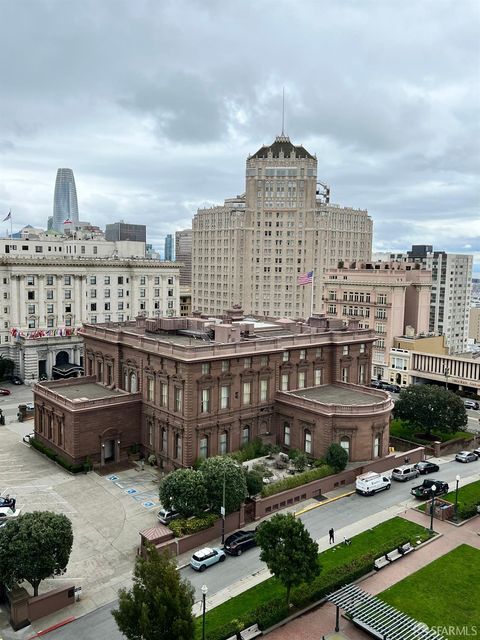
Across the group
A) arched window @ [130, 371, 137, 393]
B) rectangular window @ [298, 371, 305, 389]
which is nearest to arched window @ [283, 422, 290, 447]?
rectangular window @ [298, 371, 305, 389]

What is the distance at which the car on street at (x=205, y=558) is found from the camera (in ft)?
128

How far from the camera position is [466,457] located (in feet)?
209

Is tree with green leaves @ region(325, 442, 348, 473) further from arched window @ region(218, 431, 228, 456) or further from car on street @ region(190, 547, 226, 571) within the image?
car on street @ region(190, 547, 226, 571)

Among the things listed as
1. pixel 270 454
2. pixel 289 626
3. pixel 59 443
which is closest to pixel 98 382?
pixel 59 443

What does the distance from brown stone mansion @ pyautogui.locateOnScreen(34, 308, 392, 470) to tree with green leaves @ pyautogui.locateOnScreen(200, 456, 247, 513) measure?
11713 mm

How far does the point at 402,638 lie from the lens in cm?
2992

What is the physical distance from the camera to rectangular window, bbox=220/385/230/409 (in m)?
57.8

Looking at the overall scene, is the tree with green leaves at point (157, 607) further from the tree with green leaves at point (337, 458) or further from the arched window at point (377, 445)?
the arched window at point (377, 445)

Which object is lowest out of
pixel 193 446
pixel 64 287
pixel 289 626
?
pixel 289 626

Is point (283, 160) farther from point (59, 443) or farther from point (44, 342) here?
point (59, 443)

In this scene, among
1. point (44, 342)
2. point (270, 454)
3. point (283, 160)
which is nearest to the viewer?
point (270, 454)

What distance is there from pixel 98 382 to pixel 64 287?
41408 millimetres

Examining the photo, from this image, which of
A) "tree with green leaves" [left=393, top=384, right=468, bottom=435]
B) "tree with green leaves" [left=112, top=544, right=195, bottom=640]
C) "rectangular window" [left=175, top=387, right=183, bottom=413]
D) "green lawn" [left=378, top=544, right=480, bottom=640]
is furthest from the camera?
"tree with green leaves" [left=393, top=384, right=468, bottom=435]

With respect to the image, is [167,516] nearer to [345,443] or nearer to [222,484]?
[222,484]
